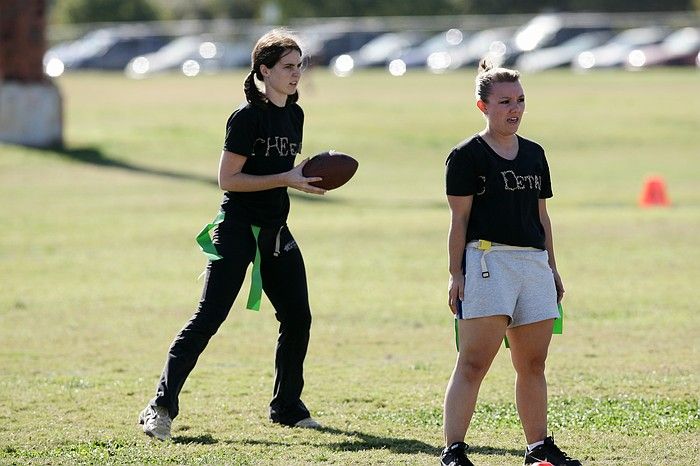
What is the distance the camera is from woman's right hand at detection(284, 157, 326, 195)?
685cm

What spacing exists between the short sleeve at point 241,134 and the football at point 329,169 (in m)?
0.32

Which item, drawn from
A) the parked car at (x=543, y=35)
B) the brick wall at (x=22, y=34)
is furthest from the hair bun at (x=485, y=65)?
the parked car at (x=543, y=35)

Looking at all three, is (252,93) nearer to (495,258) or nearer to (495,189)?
(495,189)

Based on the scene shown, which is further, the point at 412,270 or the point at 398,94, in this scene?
the point at 398,94

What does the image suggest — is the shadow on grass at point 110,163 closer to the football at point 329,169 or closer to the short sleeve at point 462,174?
the football at point 329,169

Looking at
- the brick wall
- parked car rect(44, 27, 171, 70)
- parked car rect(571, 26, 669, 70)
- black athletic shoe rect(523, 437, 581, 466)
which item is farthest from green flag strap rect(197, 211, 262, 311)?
parked car rect(44, 27, 171, 70)

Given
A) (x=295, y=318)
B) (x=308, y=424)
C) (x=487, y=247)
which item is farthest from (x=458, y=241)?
(x=308, y=424)

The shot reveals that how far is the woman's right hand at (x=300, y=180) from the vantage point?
270 inches

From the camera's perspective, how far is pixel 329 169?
22.9 feet

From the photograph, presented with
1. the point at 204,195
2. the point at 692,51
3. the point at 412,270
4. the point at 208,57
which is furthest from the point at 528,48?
the point at 412,270

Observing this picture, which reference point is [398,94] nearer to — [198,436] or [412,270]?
[412,270]

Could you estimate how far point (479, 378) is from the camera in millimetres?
6098

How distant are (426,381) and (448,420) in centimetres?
238

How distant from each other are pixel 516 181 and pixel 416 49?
59.0 meters
